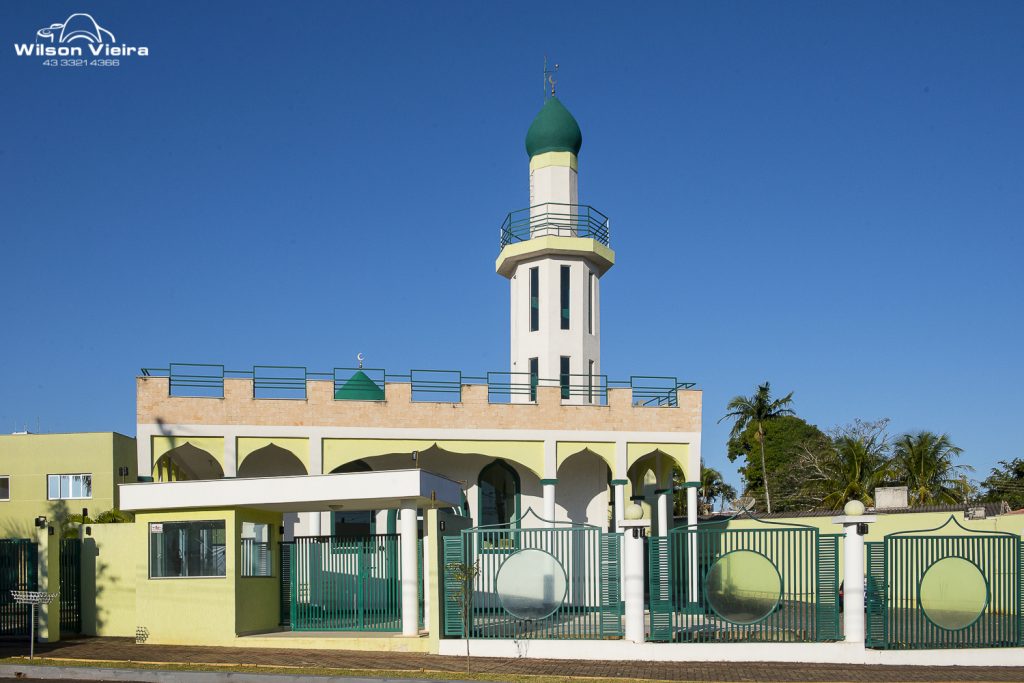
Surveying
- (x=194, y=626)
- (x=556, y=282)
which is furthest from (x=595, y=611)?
(x=556, y=282)

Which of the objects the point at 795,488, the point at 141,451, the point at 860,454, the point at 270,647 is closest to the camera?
the point at 270,647

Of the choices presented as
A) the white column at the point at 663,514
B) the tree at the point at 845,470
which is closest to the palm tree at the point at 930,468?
the tree at the point at 845,470

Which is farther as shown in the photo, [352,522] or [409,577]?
[352,522]

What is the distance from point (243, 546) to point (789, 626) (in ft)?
35.3

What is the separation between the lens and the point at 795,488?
61.7 meters

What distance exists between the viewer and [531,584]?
19078 millimetres

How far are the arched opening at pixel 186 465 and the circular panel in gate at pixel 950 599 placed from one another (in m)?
18.1

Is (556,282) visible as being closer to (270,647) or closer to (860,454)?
(270,647)

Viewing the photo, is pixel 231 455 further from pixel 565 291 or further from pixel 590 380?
pixel 565 291

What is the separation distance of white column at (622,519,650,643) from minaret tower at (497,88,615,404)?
12337mm

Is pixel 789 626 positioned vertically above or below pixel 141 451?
below

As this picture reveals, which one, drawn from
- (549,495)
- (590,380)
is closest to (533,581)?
(549,495)

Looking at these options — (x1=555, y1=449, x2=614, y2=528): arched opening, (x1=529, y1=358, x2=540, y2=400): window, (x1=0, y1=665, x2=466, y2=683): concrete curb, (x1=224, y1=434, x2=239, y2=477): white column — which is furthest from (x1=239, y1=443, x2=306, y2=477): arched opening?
(x1=0, y1=665, x2=466, y2=683): concrete curb

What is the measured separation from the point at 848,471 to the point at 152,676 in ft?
146
